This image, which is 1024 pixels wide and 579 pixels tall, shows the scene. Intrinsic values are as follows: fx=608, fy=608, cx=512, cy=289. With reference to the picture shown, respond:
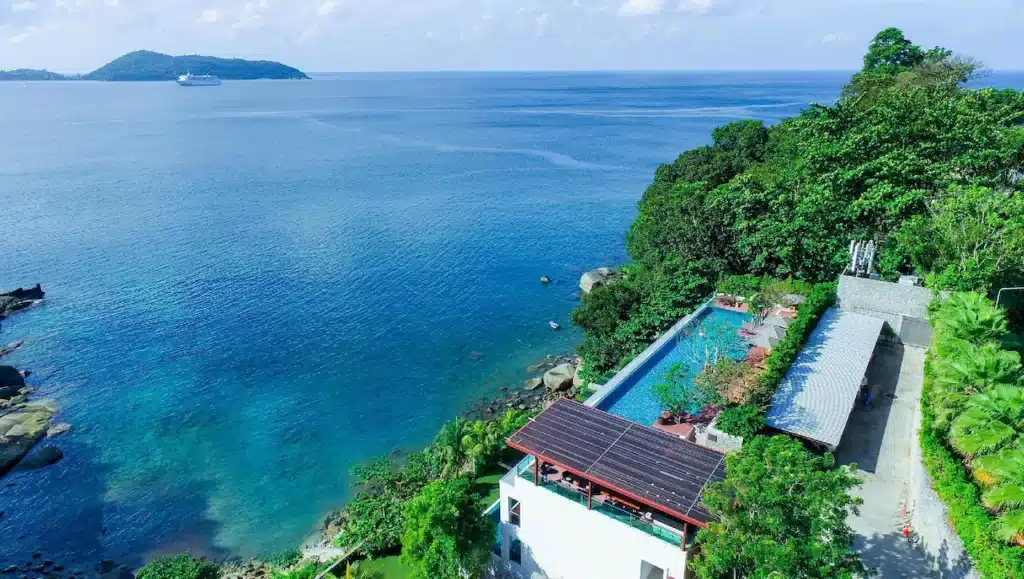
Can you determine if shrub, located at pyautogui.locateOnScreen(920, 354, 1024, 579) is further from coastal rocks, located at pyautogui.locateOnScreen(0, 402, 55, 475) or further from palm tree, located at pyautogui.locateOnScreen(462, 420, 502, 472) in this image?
coastal rocks, located at pyautogui.locateOnScreen(0, 402, 55, 475)

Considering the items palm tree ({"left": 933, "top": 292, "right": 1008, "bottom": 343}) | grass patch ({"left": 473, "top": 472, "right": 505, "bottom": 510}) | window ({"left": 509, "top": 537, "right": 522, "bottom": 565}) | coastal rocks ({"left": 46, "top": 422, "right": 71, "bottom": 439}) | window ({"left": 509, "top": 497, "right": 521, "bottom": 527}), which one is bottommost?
coastal rocks ({"left": 46, "top": 422, "right": 71, "bottom": 439})

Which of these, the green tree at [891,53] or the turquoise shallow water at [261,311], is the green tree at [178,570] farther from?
the green tree at [891,53]

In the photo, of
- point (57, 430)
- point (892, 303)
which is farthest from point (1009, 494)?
point (57, 430)

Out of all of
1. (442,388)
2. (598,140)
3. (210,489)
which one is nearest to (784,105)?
(598,140)

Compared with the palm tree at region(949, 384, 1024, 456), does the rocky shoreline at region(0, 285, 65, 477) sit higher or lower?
lower

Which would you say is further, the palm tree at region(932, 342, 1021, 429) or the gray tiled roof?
the gray tiled roof

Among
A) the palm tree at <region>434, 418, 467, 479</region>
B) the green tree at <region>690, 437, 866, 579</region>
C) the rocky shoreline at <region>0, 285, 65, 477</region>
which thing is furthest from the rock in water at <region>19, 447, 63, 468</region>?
the green tree at <region>690, 437, 866, 579</region>
